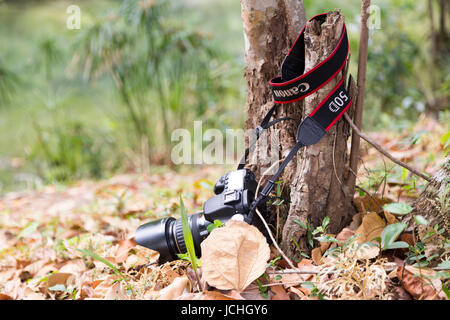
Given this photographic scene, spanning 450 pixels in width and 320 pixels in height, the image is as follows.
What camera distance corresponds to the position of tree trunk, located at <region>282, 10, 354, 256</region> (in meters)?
0.86

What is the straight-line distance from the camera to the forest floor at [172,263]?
2.37ft

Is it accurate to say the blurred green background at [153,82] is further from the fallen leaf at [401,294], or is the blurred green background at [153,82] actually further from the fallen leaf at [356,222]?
the fallen leaf at [401,294]

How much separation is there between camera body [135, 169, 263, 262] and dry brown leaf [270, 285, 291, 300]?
0.52 ft

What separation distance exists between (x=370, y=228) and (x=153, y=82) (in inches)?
94.5

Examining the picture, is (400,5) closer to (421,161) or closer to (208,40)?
(208,40)

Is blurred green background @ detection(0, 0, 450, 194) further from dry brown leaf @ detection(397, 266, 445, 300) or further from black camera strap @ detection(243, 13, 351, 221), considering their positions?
dry brown leaf @ detection(397, 266, 445, 300)

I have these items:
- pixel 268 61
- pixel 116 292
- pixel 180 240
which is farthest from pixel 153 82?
pixel 116 292

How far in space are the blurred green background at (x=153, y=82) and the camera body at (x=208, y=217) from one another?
1776mm

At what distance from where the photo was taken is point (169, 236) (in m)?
0.92

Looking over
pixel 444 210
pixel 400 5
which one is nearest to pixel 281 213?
pixel 444 210

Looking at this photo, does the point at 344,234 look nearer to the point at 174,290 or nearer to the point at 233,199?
the point at 233,199

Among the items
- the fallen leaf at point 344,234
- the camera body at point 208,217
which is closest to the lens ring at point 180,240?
the camera body at point 208,217

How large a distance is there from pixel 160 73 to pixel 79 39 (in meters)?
0.64

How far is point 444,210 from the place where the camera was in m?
0.76
